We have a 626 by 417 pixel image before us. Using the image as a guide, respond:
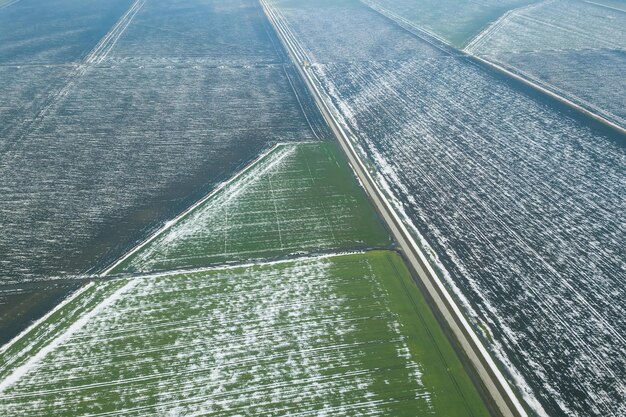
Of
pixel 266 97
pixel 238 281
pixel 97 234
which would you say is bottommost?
pixel 238 281

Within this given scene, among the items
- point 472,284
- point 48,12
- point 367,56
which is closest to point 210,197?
point 472,284

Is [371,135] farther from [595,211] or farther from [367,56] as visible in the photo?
[367,56]

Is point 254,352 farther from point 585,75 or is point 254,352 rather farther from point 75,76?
point 585,75

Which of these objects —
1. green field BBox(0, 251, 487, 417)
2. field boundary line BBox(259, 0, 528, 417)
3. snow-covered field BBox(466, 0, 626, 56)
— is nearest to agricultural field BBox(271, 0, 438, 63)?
snow-covered field BBox(466, 0, 626, 56)

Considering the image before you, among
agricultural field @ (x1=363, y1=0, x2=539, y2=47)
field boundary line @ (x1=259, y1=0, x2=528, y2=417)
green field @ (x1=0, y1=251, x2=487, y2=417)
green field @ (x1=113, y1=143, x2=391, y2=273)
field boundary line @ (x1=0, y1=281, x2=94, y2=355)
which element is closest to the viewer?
green field @ (x1=0, y1=251, x2=487, y2=417)

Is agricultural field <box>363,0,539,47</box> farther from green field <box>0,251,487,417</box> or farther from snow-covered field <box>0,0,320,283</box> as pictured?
green field <box>0,251,487,417</box>

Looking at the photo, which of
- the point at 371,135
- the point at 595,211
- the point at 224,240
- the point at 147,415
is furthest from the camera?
the point at 371,135
